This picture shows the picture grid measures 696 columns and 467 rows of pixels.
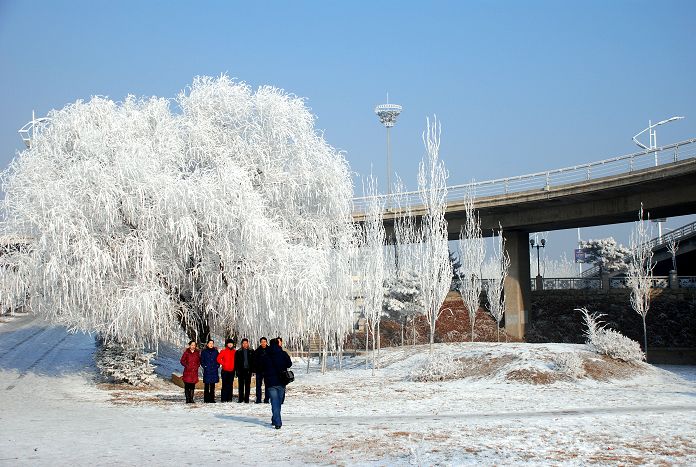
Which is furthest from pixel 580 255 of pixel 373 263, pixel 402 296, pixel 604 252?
pixel 373 263

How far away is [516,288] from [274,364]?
109ft

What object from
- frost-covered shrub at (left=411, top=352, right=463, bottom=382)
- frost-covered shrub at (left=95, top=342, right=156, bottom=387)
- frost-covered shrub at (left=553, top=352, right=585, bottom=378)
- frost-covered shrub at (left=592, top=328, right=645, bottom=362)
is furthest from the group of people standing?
frost-covered shrub at (left=592, top=328, right=645, bottom=362)

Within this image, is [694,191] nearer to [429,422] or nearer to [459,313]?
[459,313]

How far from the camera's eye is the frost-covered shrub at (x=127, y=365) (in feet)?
80.2

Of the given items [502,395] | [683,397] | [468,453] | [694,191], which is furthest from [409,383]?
[694,191]

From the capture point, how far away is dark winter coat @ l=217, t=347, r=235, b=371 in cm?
1995

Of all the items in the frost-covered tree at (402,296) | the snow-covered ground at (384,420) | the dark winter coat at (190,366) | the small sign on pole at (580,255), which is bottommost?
the snow-covered ground at (384,420)

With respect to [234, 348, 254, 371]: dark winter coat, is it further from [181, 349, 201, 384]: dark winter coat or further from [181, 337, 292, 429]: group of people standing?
[181, 349, 201, 384]: dark winter coat

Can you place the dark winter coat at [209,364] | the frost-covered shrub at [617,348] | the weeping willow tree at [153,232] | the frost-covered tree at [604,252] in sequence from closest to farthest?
the dark winter coat at [209,364] < the weeping willow tree at [153,232] < the frost-covered shrub at [617,348] < the frost-covered tree at [604,252]

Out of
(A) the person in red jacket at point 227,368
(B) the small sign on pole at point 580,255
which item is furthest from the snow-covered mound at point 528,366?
(B) the small sign on pole at point 580,255

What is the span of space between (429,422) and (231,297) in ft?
31.3

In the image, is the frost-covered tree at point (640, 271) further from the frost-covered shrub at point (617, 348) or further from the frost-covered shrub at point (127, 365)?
the frost-covered shrub at point (127, 365)

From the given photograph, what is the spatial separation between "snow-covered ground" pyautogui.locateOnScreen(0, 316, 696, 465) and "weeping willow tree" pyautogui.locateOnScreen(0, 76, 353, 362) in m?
2.46

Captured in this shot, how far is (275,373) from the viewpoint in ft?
49.3
